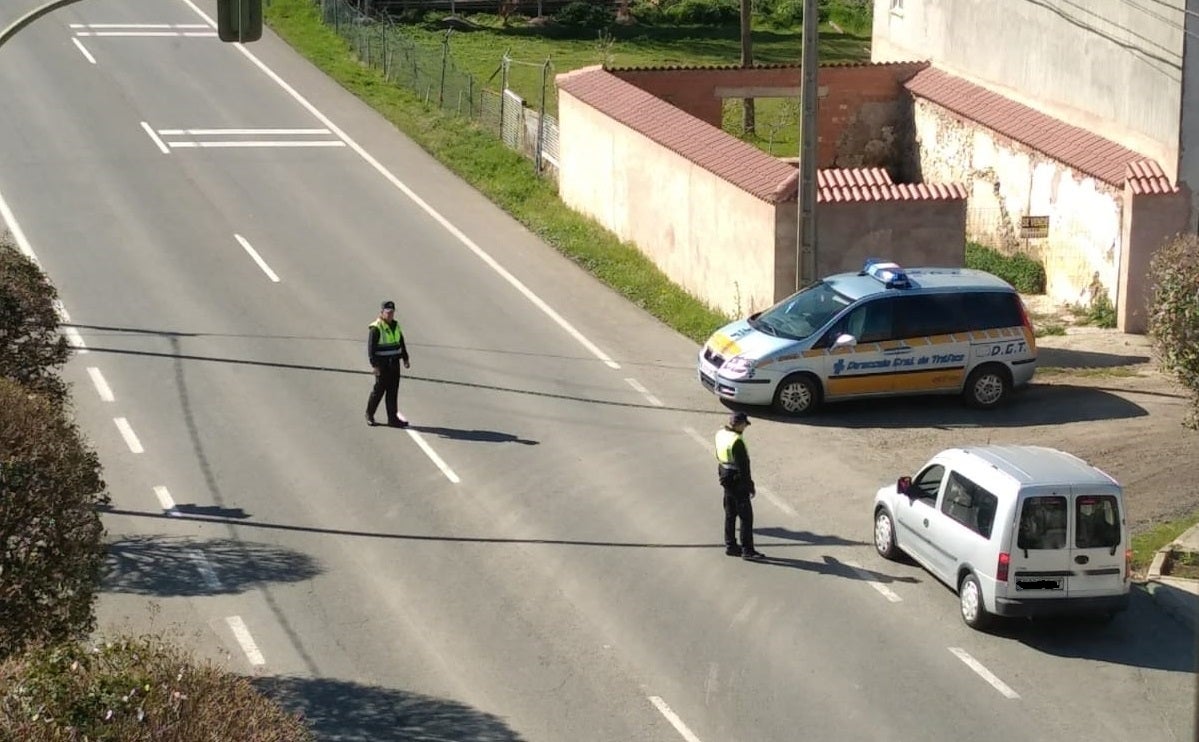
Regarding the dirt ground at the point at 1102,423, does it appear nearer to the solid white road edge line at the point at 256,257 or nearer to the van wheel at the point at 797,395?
the van wheel at the point at 797,395

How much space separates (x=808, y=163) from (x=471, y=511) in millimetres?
7424

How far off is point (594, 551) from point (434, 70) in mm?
24335

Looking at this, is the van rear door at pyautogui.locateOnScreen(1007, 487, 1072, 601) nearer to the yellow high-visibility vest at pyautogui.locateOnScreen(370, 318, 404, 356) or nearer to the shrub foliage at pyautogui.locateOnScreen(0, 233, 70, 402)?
the shrub foliage at pyautogui.locateOnScreen(0, 233, 70, 402)

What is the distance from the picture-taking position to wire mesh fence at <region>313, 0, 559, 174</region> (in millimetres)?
36625

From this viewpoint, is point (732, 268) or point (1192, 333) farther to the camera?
point (732, 268)

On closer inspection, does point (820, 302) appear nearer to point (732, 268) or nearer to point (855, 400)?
point (855, 400)

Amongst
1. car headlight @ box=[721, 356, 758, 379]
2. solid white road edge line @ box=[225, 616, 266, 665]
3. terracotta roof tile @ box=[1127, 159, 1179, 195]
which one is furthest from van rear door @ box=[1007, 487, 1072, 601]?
terracotta roof tile @ box=[1127, 159, 1179, 195]

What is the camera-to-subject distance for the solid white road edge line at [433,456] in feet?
68.7

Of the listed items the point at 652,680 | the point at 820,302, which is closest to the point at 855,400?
the point at 820,302

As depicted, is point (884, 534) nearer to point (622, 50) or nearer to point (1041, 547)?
point (1041, 547)

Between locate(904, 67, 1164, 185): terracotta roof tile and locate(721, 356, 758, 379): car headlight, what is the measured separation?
23.3ft

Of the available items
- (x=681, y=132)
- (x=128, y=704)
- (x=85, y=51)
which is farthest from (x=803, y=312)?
(x=85, y=51)

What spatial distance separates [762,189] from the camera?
86.4 feet

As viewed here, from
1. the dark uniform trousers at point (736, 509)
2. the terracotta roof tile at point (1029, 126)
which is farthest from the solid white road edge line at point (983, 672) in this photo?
the terracotta roof tile at point (1029, 126)
